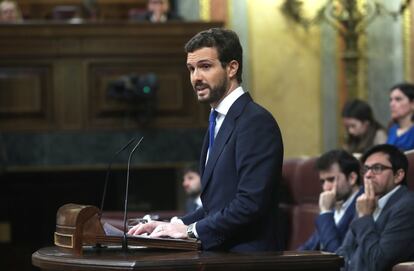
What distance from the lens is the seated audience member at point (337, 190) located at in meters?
5.03

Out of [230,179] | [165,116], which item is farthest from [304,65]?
[230,179]

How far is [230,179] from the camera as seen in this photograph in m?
3.16

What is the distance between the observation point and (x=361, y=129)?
6609mm

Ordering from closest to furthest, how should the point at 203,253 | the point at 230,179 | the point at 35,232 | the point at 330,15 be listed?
the point at 203,253 → the point at 230,179 → the point at 35,232 → the point at 330,15

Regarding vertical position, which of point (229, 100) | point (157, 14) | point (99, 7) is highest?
point (99, 7)

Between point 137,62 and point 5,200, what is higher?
point 137,62

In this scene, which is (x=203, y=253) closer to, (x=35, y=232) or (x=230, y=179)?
(x=230, y=179)

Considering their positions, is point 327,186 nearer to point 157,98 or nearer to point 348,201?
point 348,201

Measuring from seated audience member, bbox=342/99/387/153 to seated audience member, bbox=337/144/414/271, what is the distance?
198cm

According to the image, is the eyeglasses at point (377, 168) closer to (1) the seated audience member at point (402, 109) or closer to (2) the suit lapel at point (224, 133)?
(2) the suit lapel at point (224, 133)

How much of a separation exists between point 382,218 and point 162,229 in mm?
1437

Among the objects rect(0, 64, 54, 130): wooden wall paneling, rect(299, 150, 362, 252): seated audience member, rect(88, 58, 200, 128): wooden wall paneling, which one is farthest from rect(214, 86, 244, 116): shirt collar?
rect(0, 64, 54, 130): wooden wall paneling

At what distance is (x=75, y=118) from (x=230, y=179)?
5.64 metres

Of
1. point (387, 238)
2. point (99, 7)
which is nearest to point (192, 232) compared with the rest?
point (387, 238)
